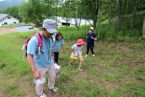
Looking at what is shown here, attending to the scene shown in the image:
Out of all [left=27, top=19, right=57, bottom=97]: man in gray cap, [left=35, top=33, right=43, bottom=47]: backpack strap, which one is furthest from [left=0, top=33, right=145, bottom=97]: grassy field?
[left=35, top=33, right=43, bottom=47]: backpack strap

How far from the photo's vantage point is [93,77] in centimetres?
872

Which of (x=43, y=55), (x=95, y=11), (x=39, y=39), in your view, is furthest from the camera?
(x=95, y=11)

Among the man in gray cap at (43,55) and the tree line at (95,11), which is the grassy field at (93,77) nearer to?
the man in gray cap at (43,55)

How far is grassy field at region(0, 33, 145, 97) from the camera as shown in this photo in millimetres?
7496

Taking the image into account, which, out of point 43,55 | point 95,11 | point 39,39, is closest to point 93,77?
point 43,55

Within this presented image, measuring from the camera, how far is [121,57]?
38.4 feet

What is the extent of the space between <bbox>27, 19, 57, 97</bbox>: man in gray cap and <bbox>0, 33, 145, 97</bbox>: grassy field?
3.54 feet

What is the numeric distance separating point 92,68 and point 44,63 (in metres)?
3.68

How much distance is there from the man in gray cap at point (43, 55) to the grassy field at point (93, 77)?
1.08m

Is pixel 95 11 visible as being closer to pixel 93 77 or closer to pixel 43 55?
pixel 93 77

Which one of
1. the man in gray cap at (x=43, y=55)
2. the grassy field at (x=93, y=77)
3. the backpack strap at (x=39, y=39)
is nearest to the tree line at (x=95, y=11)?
the grassy field at (x=93, y=77)

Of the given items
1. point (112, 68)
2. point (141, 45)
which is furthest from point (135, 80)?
point (141, 45)

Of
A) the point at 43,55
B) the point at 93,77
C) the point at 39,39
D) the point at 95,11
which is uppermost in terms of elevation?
the point at 95,11

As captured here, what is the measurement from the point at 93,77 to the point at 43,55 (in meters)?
2.87
